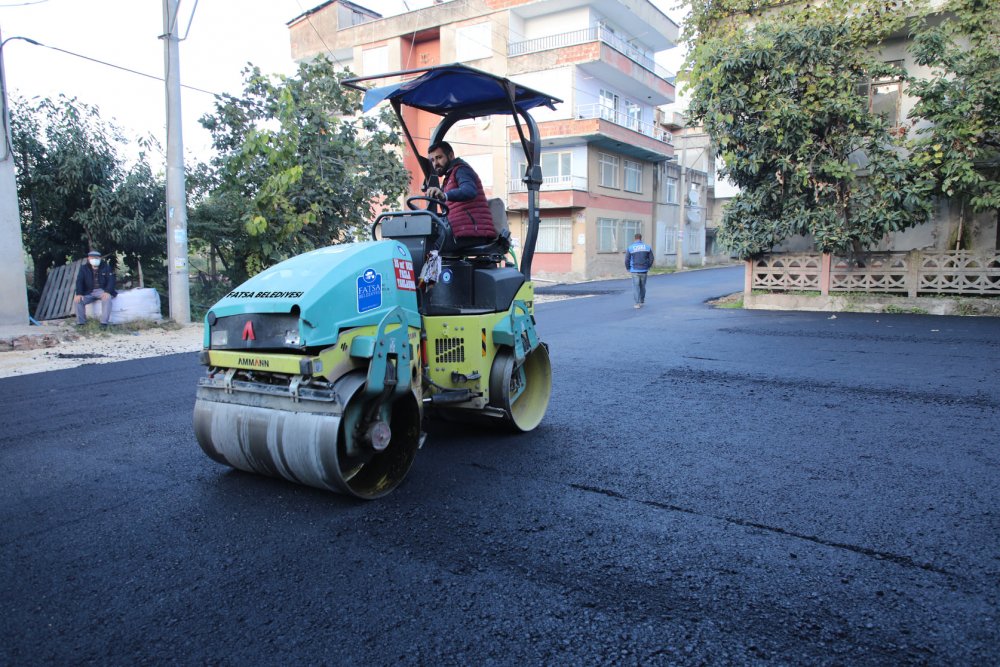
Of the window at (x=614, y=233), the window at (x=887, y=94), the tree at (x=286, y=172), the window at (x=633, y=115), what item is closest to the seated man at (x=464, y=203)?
the tree at (x=286, y=172)

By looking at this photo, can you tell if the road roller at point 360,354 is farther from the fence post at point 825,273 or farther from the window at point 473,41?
the window at point 473,41

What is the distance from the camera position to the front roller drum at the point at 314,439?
3471 mm

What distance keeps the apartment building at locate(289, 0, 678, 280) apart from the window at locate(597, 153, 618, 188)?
0.28ft

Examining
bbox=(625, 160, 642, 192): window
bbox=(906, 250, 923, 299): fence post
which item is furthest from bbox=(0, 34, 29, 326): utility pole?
bbox=(625, 160, 642, 192): window

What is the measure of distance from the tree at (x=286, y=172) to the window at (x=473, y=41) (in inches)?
638

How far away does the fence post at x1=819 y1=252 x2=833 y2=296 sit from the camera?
556 inches

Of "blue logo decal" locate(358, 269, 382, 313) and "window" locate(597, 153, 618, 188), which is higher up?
"window" locate(597, 153, 618, 188)

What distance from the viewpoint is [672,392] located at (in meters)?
6.67

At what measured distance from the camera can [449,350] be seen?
15.0 ft

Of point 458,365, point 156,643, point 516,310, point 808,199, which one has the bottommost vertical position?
point 156,643

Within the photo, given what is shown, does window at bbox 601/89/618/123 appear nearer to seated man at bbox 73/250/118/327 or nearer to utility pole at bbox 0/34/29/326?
seated man at bbox 73/250/118/327

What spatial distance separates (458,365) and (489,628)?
224 cm

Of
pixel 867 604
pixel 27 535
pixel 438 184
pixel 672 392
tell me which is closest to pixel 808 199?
pixel 672 392

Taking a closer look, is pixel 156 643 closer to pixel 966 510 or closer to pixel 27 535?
pixel 27 535
